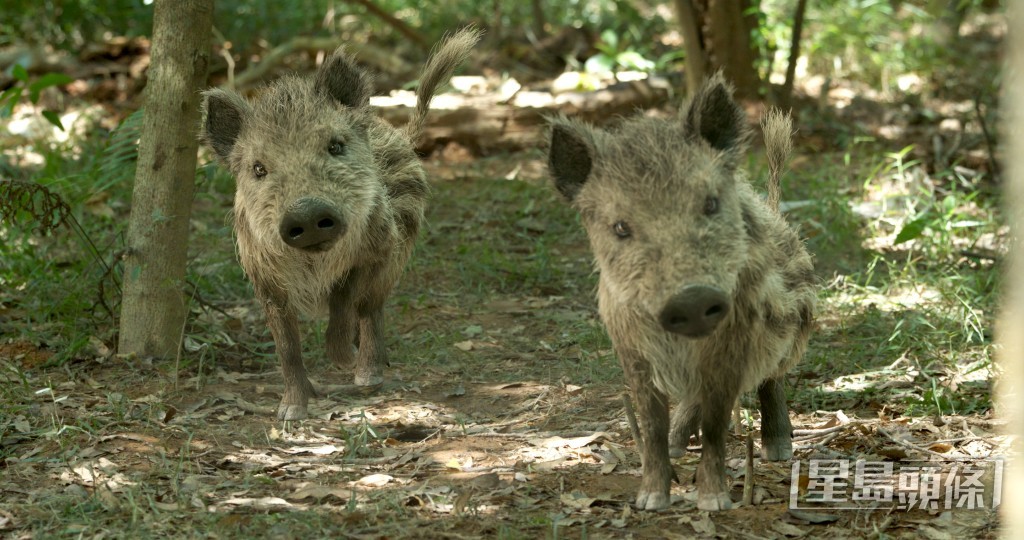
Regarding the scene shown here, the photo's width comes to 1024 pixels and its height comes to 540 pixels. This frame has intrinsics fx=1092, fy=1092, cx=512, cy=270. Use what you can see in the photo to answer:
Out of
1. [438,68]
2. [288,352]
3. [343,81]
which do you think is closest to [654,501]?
[288,352]

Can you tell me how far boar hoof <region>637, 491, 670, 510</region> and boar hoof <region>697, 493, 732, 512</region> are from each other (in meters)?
0.13

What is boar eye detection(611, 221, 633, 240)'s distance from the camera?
4.02 meters

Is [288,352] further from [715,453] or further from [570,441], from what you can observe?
[715,453]

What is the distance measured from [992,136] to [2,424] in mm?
8190

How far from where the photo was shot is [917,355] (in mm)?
6141

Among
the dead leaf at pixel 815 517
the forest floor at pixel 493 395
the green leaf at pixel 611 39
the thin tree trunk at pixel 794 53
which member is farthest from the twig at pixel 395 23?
the dead leaf at pixel 815 517

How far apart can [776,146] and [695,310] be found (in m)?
1.58

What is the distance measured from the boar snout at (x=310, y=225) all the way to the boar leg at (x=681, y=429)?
1.85m

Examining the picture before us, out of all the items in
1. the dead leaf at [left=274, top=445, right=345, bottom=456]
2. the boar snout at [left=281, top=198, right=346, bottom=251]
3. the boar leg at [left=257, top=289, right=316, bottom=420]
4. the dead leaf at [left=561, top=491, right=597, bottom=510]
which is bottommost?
the dead leaf at [left=561, top=491, right=597, bottom=510]

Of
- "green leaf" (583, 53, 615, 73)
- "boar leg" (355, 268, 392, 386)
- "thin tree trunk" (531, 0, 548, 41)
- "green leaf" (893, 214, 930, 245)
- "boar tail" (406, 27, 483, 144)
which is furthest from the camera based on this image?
"thin tree trunk" (531, 0, 548, 41)

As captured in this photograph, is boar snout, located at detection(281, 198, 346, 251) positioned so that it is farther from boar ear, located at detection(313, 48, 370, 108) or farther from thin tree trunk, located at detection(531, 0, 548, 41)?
thin tree trunk, located at detection(531, 0, 548, 41)

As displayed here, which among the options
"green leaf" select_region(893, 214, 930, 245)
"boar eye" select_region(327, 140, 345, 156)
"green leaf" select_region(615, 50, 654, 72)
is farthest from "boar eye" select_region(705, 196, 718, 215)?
"green leaf" select_region(615, 50, 654, 72)

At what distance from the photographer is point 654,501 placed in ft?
13.6

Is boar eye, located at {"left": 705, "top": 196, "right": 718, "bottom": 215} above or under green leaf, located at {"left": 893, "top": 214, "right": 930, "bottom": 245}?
above
